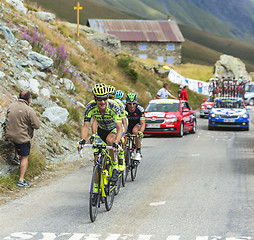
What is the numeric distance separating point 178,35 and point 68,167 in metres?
66.4

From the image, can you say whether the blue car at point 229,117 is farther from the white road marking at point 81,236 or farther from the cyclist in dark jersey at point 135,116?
the white road marking at point 81,236

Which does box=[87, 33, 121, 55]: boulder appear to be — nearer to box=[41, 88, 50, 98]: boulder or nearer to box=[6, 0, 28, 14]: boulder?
box=[6, 0, 28, 14]: boulder

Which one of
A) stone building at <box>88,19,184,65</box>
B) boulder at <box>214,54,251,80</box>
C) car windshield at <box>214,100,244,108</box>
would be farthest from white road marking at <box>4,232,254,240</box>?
stone building at <box>88,19,184,65</box>

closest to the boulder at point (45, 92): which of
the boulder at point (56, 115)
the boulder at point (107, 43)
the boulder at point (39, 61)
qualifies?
the boulder at point (56, 115)

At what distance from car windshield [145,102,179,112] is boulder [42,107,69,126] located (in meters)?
5.37

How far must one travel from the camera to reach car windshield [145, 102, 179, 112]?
19.9 m

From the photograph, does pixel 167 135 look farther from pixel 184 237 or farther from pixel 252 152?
pixel 184 237

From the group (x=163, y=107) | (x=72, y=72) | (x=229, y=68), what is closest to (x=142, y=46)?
(x=229, y=68)

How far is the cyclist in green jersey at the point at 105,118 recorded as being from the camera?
7241 millimetres

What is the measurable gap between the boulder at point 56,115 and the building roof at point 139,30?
57.3m

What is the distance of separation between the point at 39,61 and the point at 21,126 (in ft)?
30.2

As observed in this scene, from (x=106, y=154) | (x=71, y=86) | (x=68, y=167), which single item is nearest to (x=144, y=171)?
(x=68, y=167)

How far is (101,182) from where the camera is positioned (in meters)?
7.39

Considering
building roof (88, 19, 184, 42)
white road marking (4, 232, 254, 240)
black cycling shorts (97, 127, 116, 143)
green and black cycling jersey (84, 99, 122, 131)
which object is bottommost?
white road marking (4, 232, 254, 240)
